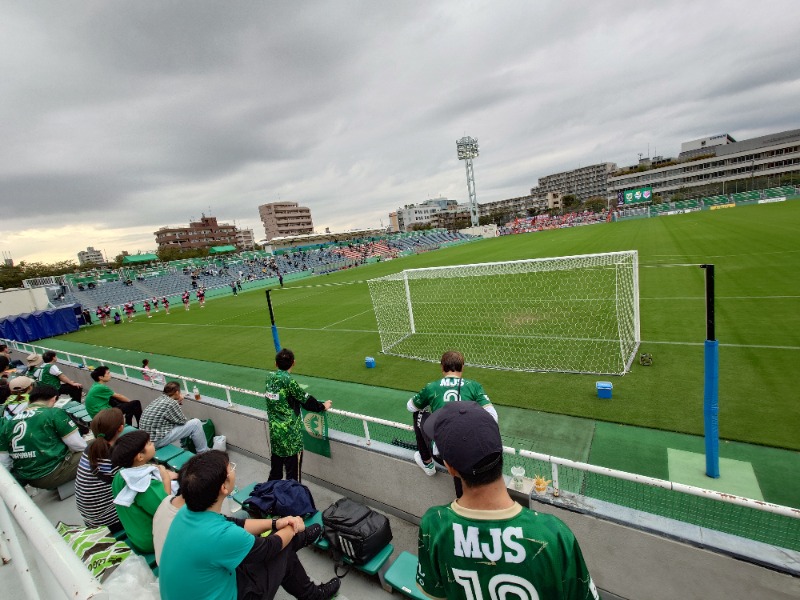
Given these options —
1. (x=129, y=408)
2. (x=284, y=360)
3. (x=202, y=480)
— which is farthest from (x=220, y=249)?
(x=202, y=480)

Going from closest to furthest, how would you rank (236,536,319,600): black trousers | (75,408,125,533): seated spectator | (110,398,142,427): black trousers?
(236,536,319,600): black trousers, (75,408,125,533): seated spectator, (110,398,142,427): black trousers

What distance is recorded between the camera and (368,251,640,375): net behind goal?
973cm

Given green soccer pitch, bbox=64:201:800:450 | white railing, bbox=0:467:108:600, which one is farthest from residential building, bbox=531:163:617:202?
white railing, bbox=0:467:108:600

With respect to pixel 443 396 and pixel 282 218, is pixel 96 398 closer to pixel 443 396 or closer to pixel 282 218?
pixel 443 396

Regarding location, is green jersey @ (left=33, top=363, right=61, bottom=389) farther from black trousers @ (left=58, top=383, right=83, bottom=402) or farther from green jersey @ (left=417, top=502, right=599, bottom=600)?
green jersey @ (left=417, top=502, right=599, bottom=600)

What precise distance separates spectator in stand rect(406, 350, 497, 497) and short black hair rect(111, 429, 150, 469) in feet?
7.52

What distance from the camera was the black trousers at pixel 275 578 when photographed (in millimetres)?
2598

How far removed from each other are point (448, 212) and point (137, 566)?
6607 inches

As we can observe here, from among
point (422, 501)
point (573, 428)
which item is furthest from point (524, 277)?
point (422, 501)

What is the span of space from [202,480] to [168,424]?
4090 mm

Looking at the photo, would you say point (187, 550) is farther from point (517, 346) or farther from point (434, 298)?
point (434, 298)

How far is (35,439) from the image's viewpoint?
459 centimetres

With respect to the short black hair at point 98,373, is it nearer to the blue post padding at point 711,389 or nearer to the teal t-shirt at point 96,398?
the teal t-shirt at point 96,398

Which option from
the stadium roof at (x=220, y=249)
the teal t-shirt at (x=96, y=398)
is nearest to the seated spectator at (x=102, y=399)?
the teal t-shirt at (x=96, y=398)
